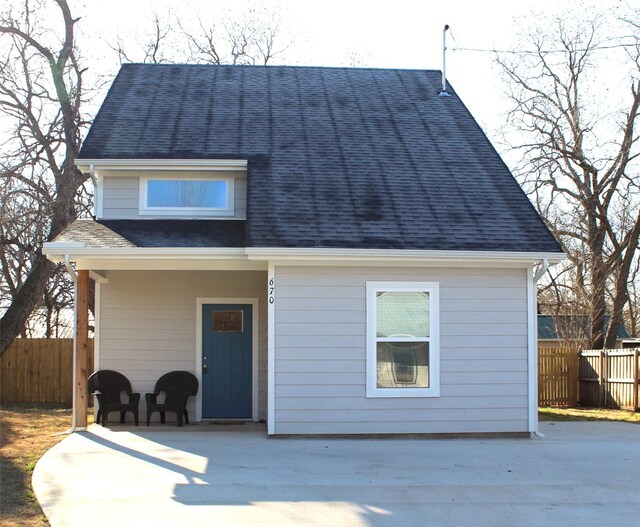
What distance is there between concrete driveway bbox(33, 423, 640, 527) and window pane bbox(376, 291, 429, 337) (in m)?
1.58

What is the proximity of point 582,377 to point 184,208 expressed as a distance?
1164cm

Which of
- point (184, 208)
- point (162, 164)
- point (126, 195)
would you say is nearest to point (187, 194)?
point (184, 208)

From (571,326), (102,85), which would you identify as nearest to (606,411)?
(571,326)

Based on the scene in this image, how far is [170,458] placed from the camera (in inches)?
398

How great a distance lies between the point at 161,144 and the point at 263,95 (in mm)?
3067

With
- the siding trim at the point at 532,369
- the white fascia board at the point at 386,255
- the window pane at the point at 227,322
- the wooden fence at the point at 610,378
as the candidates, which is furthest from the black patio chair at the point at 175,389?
the wooden fence at the point at 610,378

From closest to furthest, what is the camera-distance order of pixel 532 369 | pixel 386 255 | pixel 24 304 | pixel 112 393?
pixel 386 255, pixel 532 369, pixel 112 393, pixel 24 304

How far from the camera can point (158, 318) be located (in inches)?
561

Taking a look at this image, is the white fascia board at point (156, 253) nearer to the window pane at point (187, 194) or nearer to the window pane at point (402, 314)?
the window pane at point (402, 314)

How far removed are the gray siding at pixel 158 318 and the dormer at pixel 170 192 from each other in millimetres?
1015

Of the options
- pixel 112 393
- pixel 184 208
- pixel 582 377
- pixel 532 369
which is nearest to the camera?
pixel 532 369

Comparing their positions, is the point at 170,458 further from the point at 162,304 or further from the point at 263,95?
the point at 263,95

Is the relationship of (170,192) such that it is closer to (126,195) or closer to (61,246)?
(126,195)

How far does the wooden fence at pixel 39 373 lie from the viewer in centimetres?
2050
